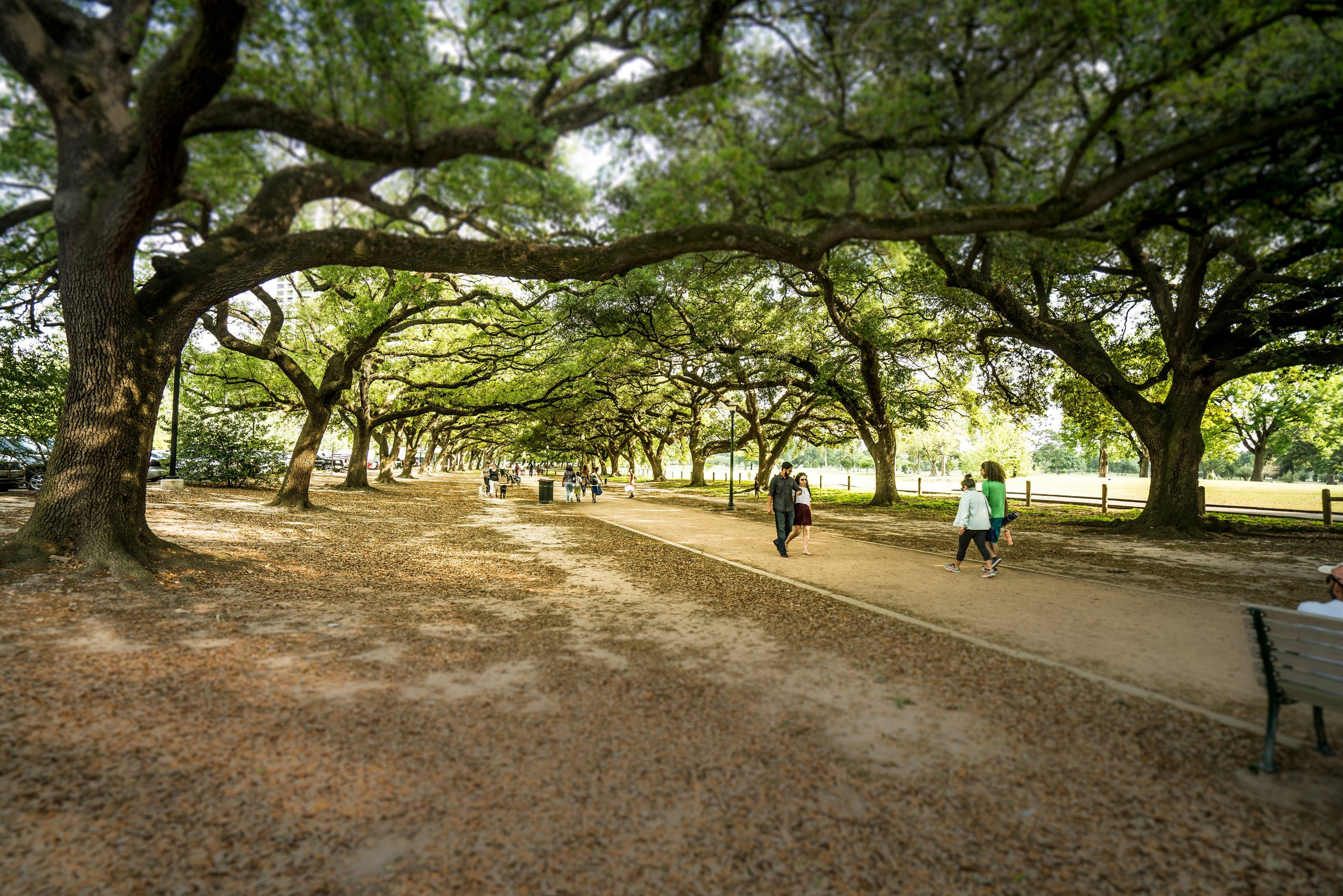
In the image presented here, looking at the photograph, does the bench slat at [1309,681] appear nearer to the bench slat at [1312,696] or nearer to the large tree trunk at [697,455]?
the bench slat at [1312,696]

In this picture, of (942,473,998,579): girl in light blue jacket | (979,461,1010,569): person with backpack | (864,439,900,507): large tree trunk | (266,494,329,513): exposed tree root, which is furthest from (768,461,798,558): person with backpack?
(864,439,900,507): large tree trunk

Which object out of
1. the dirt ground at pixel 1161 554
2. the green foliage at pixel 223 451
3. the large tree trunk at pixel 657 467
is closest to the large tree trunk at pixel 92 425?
the dirt ground at pixel 1161 554

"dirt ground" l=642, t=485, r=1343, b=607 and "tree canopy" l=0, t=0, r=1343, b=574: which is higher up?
"tree canopy" l=0, t=0, r=1343, b=574

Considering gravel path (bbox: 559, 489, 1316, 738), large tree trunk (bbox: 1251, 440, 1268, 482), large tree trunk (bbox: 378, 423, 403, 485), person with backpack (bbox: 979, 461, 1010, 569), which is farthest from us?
large tree trunk (bbox: 1251, 440, 1268, 482)

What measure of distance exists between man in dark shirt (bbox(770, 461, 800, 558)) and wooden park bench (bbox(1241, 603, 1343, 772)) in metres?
7.55

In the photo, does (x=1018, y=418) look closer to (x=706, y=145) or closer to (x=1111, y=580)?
(x=1111, y=580)

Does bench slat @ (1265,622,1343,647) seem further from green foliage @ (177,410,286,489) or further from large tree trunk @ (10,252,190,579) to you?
green foliage @ (177,410,286,489)

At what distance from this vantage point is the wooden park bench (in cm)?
341

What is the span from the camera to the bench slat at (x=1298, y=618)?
3.41 metres

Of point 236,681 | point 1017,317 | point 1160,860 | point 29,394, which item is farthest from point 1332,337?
point 29,394

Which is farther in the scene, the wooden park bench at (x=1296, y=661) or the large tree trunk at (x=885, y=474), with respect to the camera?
the large tree trunk at (x=885, y=474)

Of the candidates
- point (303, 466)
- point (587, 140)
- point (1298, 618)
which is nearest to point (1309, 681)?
point (1298, 618)

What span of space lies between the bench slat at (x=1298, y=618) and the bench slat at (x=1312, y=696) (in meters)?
0.37

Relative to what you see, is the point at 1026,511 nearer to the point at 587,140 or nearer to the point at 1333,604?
the point at 1333,604
